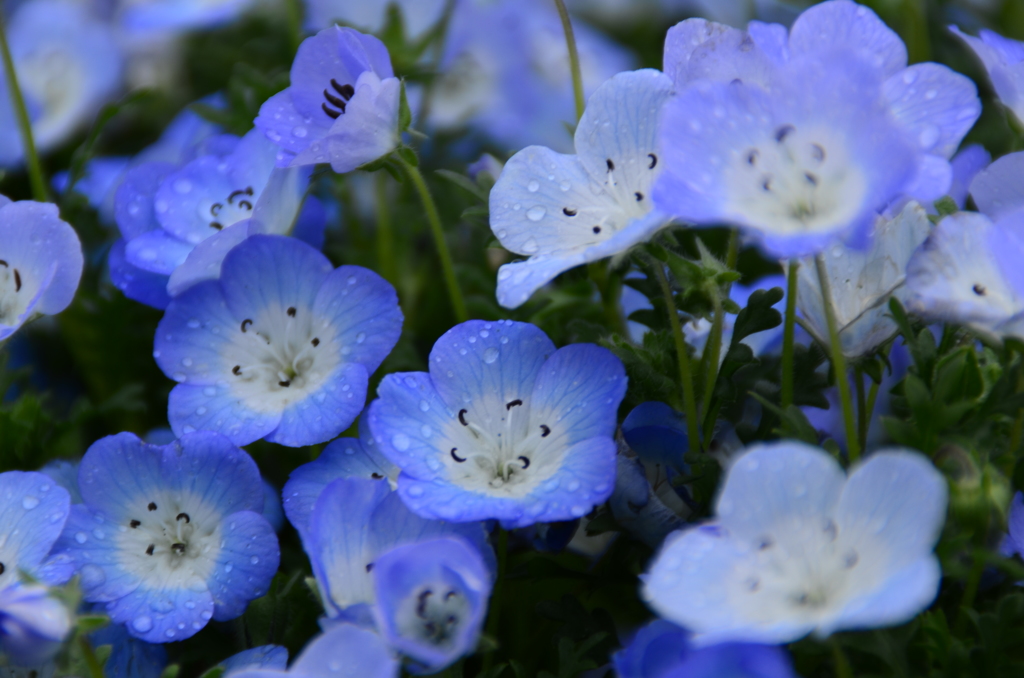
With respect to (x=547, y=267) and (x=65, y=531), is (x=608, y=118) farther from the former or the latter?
(x=65, y=531)

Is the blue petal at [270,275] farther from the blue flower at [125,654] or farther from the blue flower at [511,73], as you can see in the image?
the blue flower at [511,73]

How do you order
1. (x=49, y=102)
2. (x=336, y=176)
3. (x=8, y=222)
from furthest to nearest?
(x=49, y=102)
(x=336, y=176)
(x=8, y=222)

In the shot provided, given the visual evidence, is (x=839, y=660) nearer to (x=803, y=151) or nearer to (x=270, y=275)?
(x=803, y=151)

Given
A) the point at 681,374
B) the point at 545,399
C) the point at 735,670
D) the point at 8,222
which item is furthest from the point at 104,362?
the point at 735,670

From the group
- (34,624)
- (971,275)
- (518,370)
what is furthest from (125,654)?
(971,275)

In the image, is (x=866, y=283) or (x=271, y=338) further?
(x=271, y=338)

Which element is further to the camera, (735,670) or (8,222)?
(8,222)
